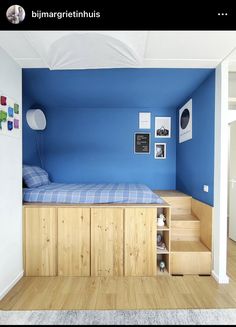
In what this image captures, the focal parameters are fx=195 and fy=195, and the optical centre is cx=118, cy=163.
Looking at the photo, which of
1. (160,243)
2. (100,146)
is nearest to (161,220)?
(160,243)

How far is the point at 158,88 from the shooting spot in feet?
8.15

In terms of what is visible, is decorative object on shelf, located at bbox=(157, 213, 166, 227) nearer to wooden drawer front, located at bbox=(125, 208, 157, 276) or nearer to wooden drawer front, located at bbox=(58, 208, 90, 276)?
wooden drawer front, located at bbox=(125, 208, 157, 276)

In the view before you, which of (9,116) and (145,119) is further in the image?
(145,119)

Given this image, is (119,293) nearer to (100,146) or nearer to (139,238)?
(139,238)

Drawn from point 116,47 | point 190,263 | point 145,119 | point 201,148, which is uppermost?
point 116,47

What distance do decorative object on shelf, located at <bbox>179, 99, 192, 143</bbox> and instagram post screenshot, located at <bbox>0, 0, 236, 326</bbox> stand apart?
0.03 m

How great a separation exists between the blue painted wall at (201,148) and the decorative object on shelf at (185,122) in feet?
0.29

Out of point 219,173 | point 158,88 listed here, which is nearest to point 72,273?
point 219,173

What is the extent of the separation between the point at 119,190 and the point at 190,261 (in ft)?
3.53

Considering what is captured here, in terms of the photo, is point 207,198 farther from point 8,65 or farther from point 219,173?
point 8,65

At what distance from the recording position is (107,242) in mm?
2072

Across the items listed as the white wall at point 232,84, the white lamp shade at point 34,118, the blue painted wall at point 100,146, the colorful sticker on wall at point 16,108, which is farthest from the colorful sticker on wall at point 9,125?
the white wall at point 232,84

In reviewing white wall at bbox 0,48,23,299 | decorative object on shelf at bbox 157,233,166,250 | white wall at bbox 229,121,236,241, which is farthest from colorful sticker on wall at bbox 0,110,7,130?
white wall at bbox 229,121,236,241
